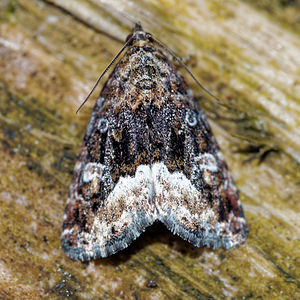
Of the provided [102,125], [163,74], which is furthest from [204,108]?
[102,125]

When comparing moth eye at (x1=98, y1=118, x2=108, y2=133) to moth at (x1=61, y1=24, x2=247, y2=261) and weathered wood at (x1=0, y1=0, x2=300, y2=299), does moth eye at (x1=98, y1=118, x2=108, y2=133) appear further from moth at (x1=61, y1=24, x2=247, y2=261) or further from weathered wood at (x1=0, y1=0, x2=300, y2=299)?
weathered wood at (x1=0, y1=0, x2=300, y2=299)

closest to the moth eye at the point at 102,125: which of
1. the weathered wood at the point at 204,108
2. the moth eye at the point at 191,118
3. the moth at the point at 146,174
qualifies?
the moth at the point at 146,174

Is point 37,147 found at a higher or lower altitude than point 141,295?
higher

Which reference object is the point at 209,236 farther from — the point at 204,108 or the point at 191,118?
the point at 204,108

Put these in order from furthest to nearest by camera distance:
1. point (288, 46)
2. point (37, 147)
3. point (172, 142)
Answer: point (288, 46)
point (37, 147)
point (172, 142)

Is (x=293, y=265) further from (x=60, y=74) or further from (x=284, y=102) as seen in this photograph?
(x=60, y=74)

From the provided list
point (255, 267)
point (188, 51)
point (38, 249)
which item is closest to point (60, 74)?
point (188, 51)
